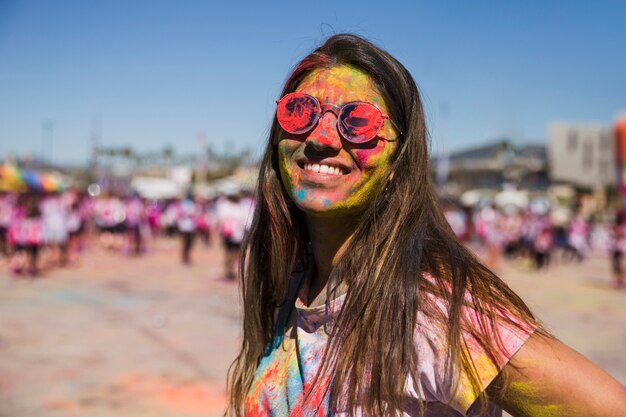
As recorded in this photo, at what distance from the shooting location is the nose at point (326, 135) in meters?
1.56

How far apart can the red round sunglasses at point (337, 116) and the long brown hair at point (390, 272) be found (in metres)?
0.08

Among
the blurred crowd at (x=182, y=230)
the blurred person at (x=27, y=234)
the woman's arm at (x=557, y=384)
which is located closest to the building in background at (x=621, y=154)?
the blurred crowd at (x=182, y=230)

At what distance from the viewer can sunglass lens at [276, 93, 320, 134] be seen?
5.22 feet

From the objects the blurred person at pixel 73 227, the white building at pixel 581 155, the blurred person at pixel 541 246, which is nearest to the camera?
the blurred person at pixel 73 227

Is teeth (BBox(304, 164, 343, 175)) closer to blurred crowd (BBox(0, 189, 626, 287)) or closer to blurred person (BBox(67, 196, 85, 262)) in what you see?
blurred crowd (BBox(0, 189, 626, 287))

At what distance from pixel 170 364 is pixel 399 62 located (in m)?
4.87

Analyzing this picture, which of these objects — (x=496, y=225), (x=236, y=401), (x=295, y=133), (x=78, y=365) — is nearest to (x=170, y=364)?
(x=78, y=365)

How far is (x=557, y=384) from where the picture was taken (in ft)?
3.98

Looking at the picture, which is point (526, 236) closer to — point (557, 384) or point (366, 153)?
point (366, 153)

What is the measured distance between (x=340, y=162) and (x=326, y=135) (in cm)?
8

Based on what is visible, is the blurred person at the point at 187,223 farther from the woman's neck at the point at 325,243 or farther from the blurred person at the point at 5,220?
the woman's neck at the point at 325,243

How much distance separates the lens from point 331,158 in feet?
5.17

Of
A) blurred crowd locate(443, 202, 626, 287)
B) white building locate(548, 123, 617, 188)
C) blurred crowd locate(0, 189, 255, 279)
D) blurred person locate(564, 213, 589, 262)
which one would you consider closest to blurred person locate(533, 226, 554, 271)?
blurred crowd locate(443, 202, 626, 287)

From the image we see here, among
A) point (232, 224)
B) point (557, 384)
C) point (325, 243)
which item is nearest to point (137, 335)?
point (232, 224)
